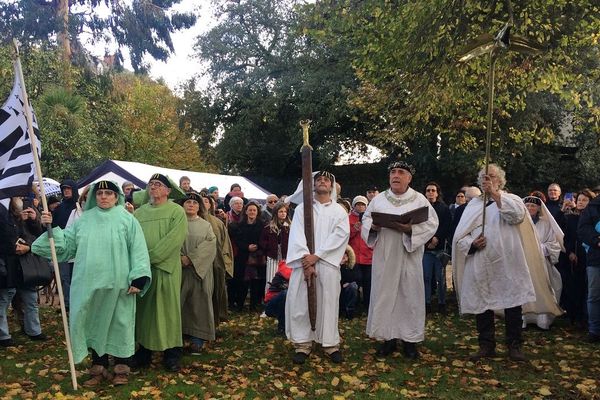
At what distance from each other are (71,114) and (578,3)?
16.7 metres

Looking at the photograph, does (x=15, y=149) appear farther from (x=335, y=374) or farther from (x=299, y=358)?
(x=335, y=374)

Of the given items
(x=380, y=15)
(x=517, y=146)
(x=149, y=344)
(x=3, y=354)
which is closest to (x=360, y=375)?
(x=149, y=344)

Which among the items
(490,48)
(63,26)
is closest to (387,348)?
(490,48)

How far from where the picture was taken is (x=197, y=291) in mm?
6531

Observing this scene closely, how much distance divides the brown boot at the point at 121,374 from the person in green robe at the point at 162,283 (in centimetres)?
35

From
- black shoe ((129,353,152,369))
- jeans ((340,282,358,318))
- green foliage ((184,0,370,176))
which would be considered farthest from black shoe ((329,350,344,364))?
green foliage ((184,0,370,176))

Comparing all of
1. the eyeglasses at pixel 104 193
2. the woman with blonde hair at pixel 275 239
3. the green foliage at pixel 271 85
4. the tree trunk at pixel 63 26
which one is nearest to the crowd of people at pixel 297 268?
the eyeglasses at pixel 104 193

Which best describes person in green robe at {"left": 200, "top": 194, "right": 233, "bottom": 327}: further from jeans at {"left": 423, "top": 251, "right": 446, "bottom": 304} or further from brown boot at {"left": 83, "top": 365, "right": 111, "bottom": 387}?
jeans at {"left": 423, "top": 251, "right": 446, "bottom": 304}

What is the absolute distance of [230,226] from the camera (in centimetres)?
975

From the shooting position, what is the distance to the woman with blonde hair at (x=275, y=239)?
31.0ft

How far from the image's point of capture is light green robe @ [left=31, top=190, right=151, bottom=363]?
5.30 metres

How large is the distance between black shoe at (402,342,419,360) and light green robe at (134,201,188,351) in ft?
7.81

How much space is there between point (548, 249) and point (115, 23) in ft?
86.9

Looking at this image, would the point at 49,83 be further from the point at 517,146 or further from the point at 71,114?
the point at 517,146
